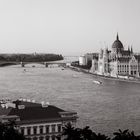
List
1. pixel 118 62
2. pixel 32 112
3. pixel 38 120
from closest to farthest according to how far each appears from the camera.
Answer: pixel 38 120 → pixel 32 112 → pixel 118 62

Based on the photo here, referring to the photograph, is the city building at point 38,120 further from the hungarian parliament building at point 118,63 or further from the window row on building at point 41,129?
the hungarian parliament building at point 118,63

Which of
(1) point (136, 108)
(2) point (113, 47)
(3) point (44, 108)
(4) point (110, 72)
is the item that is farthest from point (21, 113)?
(2) point (113, 47)

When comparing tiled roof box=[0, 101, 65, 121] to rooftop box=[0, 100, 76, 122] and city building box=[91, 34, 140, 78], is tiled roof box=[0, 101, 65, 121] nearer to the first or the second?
rooftop box=[0, 100, 76, 122]

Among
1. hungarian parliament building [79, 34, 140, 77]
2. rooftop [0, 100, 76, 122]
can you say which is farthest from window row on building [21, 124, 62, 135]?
hungarian parliament building [79, 34, 140, 77]

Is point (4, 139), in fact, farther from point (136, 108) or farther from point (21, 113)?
point (136, 108)

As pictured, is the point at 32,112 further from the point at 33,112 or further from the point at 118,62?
the point at 118,62

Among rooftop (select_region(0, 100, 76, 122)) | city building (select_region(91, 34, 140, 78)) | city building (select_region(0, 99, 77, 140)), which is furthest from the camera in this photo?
city building (select_region(91, 34, 140, 78))

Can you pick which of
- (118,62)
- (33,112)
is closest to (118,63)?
(118,62)
